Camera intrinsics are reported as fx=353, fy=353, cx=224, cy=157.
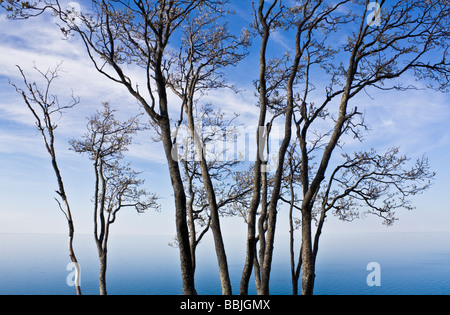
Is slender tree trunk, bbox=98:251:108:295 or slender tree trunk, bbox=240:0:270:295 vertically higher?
slender tree trunk, bbox=240:0:270:295

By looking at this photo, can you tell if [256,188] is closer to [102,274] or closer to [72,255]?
[72,255]

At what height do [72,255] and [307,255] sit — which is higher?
[72,255]

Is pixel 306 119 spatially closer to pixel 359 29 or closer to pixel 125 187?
pixel 359 29

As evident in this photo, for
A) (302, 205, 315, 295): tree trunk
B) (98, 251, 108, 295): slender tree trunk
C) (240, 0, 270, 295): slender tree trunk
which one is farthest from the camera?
(98, 251, 108, 295): slender tree trunk

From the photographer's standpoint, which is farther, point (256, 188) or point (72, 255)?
point (72, 255)

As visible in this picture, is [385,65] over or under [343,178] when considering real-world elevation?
over

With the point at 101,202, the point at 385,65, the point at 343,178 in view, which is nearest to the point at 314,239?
the point at 343,178

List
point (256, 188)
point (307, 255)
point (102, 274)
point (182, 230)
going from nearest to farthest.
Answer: point (182, 230), point (256, 188), point (307, 255), point (102, 274)

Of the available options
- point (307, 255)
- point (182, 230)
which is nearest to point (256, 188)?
point (307, 255)

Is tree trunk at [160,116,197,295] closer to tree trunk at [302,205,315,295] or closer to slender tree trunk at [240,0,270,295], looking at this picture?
slender tree trunk at [240,0,270,295]

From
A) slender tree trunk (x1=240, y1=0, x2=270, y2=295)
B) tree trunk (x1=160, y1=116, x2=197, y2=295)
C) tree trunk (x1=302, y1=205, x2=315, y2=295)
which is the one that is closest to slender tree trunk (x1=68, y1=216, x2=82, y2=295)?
tree trunk (x1=160, y1=116, x2=197, y2=295)

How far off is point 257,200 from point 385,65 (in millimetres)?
5436

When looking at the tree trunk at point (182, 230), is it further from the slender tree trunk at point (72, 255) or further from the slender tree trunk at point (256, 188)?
the slender tree trunk at point (72, 255)
